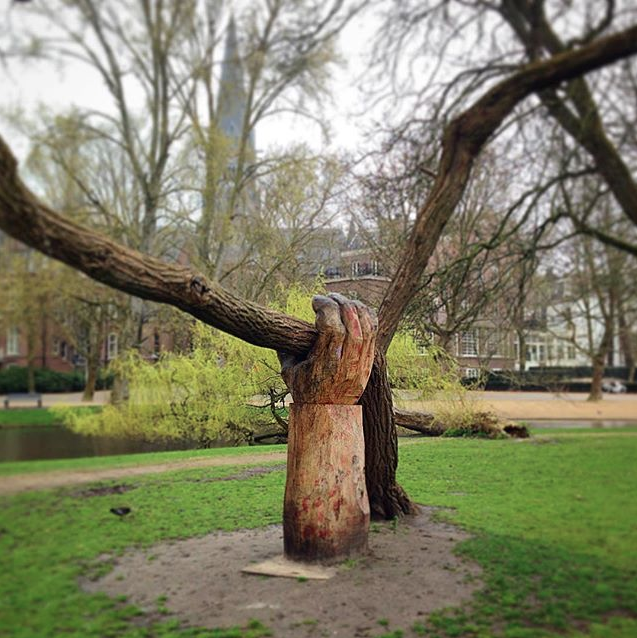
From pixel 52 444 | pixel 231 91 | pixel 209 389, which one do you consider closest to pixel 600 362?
pixel 209 389

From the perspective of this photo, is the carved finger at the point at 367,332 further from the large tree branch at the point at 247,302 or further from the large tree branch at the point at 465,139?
the large tree branch at the point at 465,139

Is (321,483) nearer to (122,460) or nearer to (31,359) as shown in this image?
(122,460)

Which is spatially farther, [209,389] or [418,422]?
[418,422]

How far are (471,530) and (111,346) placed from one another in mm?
2014

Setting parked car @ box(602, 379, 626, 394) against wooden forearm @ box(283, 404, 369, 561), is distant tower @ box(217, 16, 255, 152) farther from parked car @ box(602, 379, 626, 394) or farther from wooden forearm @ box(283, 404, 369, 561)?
parked car @ box(602, 379, 626, 394)

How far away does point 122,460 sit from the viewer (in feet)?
8.65

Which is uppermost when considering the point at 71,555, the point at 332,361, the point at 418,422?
the point at 332,361

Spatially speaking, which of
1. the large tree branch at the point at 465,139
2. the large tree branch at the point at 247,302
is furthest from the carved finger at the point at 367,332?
the large tree branch at the point at 465,139

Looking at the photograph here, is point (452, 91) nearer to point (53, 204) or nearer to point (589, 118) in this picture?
point (589, 118)

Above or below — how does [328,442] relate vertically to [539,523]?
above

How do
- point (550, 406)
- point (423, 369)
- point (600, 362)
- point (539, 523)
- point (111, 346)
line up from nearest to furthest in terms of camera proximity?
1. point (111, 346)
2. point (539, 523)
3. point (600, 362)
4. point (423, 369)
5. point (550, 406)

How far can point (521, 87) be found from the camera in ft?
11.3

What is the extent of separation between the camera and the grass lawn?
2.01 meters

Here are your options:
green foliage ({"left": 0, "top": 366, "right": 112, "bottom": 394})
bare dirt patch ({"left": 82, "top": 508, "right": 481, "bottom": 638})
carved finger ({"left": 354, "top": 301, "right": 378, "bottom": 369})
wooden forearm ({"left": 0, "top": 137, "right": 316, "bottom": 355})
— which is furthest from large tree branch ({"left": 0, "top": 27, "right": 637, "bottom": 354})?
bare dirt patch ({"left": 82, "top": 508, "right": 481, "bottom": 638})
